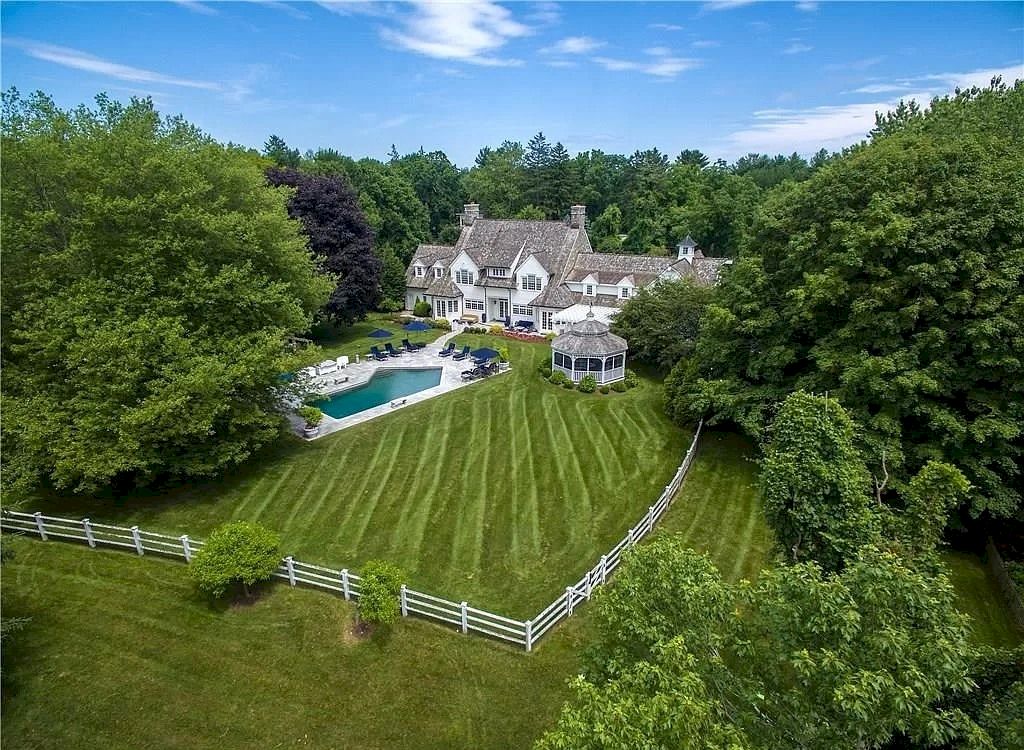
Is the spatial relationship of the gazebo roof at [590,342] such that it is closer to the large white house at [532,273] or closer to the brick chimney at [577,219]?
the large white house at [532,273]

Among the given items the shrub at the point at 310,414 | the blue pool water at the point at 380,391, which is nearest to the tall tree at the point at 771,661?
the shrub at the point at 310,414

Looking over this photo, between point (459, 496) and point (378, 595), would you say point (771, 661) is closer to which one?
point (378, 595)

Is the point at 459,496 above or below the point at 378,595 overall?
below

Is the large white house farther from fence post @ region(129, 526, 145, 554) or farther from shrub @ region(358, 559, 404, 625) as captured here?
fence post @ region(129, 526, 145, 554)

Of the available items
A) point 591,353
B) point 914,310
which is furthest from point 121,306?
point 914,310

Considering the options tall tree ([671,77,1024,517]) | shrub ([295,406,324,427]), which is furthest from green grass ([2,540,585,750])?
tall tree ([671,77,1024,517])

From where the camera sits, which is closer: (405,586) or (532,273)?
(405,586)

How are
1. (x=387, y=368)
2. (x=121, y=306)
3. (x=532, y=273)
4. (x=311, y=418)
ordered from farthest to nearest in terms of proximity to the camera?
(x=532, y=273) < (x=387, y=368) < (x=311, y=418) < (x=121, y=306)
